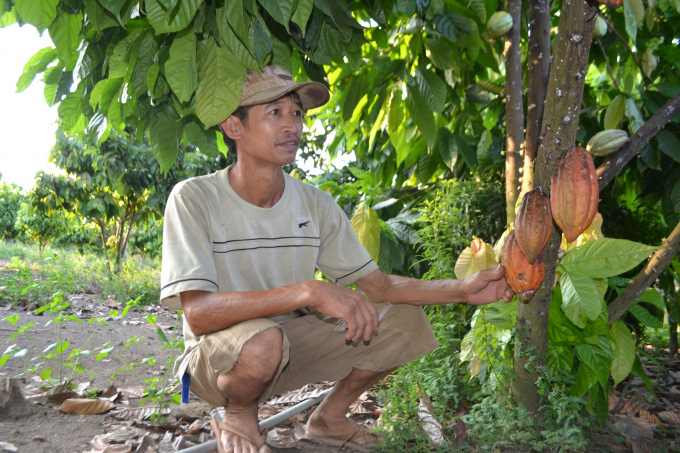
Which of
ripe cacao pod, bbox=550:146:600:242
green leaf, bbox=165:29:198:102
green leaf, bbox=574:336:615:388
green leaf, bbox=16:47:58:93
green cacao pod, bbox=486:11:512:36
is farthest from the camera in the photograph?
green cacao pod, bbox=486:11:512:36

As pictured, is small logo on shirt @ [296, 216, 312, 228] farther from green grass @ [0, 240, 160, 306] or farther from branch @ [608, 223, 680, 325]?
green grass @ [0, 240, 160, 306]

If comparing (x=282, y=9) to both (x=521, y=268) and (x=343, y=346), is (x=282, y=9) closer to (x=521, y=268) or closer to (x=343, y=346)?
(x=521, y=268)

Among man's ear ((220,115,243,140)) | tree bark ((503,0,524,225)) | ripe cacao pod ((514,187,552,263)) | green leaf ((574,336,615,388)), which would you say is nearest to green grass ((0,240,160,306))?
man's ear ((220,115,243,140))

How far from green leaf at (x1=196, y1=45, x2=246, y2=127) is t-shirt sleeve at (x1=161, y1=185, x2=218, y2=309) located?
42 cm

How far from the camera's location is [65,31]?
144 cm

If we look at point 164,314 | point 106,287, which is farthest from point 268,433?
point 106,287

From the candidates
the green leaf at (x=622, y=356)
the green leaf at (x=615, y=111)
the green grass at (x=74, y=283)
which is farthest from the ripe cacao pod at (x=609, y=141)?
the green grass at (x=74, y=283)

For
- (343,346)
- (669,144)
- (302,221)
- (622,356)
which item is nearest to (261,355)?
(343,346)

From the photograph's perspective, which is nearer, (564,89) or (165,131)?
(564,89)

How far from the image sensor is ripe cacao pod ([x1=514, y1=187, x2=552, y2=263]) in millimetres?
1110

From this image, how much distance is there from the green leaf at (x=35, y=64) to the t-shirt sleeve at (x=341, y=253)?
104cm

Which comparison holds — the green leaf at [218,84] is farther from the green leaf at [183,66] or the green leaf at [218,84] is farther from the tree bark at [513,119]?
the tree bark at [513,119]

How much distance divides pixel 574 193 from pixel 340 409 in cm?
116

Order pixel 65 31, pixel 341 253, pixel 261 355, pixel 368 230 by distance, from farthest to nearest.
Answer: pixel 368 230 → pixel 341 253 → pixel 261 355 → pixel 65 31
